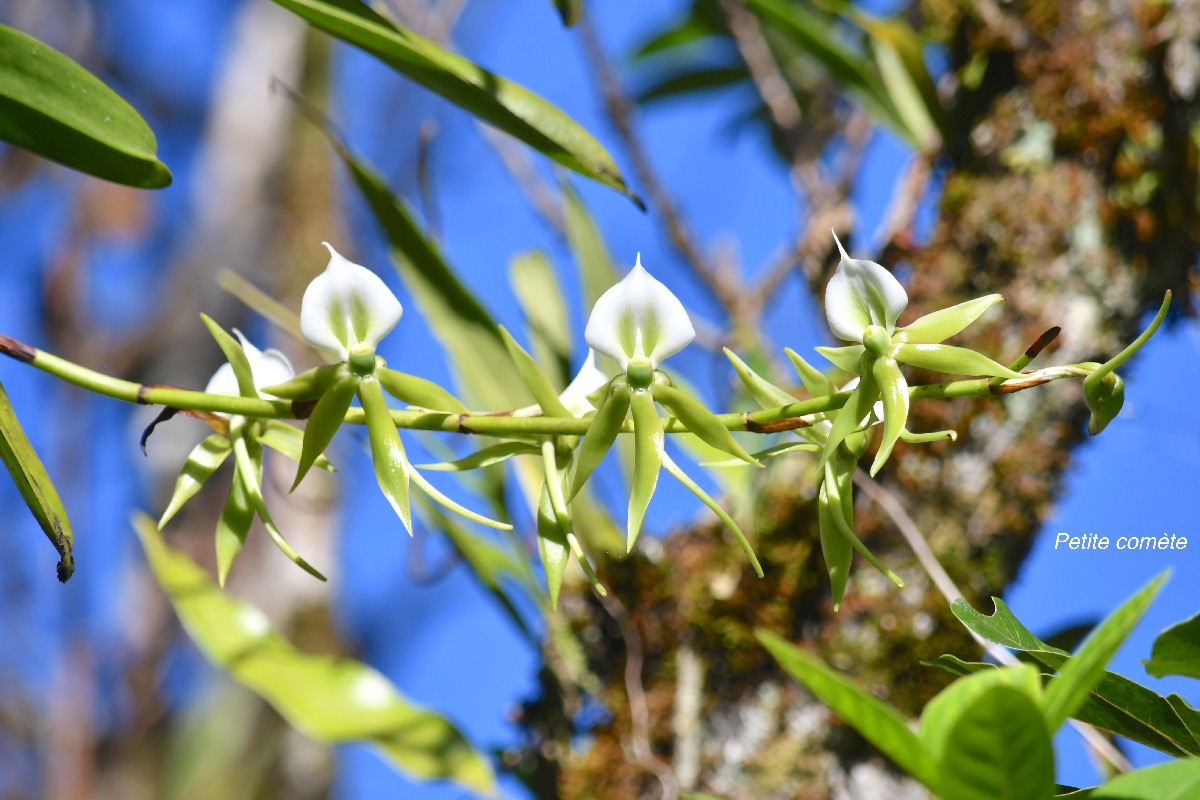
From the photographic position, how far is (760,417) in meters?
0.41

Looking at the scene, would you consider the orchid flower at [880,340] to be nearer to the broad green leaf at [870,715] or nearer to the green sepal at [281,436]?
the broad green leaf at [870,715]

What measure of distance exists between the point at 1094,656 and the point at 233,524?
1.21 ft

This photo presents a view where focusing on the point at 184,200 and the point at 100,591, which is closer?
the point at 100,591

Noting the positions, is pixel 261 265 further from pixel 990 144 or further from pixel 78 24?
pixel 990 144

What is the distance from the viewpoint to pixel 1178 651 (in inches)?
14.7

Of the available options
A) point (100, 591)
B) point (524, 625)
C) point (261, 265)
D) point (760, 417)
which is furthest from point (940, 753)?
point (261, 265)

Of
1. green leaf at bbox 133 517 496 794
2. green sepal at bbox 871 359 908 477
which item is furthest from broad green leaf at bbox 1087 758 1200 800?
green leaf at bbox 133 517 496 794

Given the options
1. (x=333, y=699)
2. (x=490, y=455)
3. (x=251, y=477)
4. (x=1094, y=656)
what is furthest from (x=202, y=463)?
(x=333, y=699)

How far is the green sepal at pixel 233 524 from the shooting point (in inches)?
18.2

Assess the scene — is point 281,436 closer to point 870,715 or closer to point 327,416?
point 327,416

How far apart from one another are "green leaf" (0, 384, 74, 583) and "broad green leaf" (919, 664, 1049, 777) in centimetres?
35

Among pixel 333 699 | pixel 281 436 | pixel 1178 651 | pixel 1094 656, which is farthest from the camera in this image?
pixel 333 699

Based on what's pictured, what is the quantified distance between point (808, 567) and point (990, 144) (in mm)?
492

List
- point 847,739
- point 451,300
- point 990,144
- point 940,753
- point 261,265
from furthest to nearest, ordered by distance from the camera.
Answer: point 261,265, point 990,144, point 451,300, point 847,739, point 940,753
